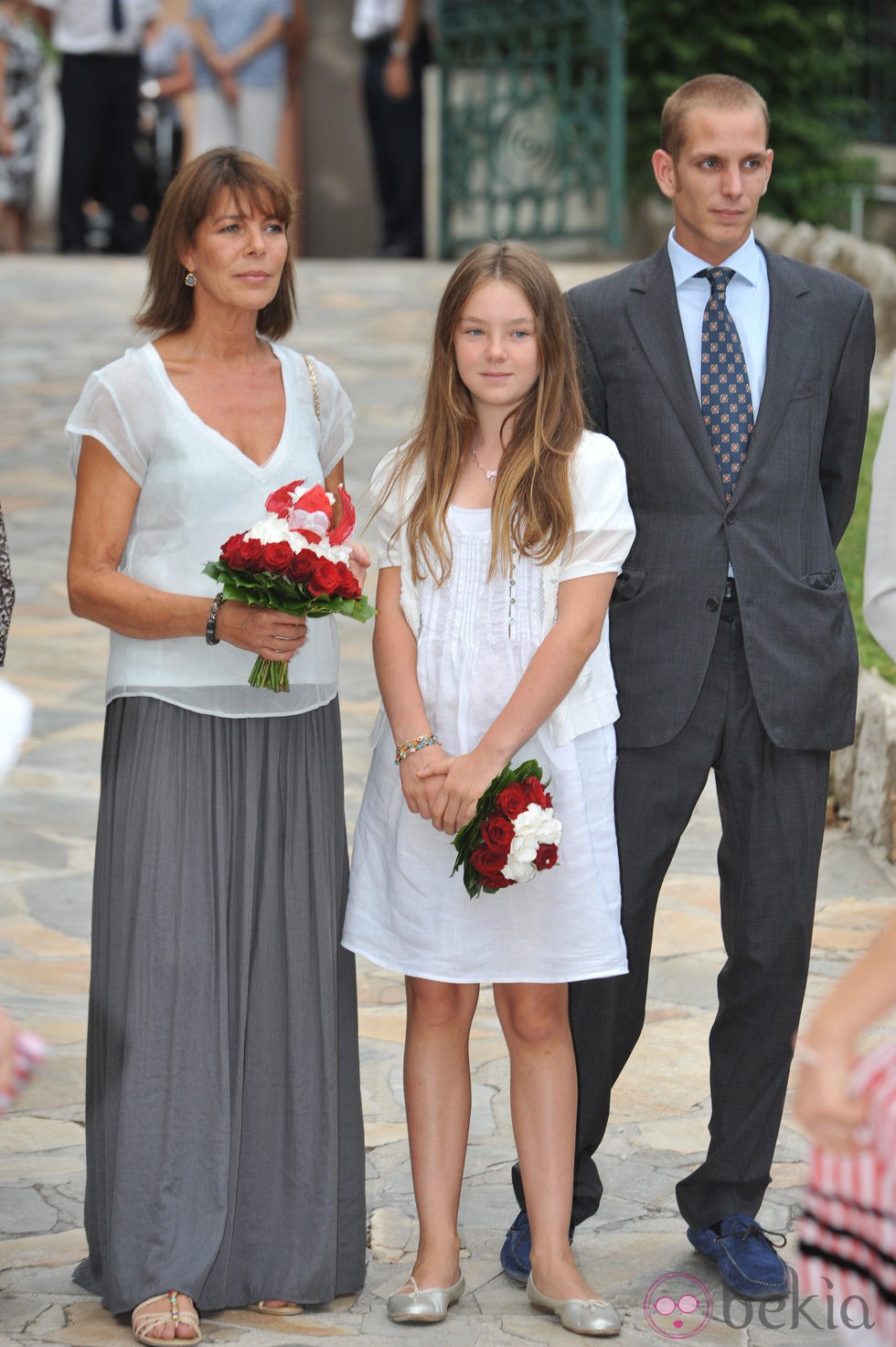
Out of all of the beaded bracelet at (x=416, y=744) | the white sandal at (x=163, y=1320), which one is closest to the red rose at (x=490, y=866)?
the beaded bracelet at (x=416, y=744)

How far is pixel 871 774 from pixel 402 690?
3.20 m

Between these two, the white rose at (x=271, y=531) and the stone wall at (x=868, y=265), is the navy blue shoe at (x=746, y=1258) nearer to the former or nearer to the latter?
the white rose at (x=271, y=531)

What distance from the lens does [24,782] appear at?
7.12 metres

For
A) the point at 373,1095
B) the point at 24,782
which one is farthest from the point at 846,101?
the point at 373,1095

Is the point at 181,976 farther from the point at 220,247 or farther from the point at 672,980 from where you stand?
the point at 672,980

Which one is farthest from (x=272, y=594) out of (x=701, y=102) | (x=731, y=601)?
(x=701, y=102)

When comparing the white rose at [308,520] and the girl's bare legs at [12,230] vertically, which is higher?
the girl's bare legs at [12,230]

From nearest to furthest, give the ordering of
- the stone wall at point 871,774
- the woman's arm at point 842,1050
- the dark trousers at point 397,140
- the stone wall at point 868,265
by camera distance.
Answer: the woman's arm at point 842,1050
the stone wall at point 871,774
the stone wall at point 868,265
the dark trousers at point 397,140

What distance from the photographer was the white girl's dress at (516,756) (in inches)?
144

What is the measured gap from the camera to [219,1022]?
12.2 ft

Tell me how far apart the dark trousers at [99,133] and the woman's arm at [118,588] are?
10818 mm

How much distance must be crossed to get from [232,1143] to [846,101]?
625 inches

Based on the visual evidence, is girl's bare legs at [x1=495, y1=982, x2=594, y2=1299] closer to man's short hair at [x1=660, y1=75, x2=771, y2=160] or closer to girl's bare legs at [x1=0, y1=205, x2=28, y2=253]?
man's short hair at [x1=660, y1=75, x2=771, y2=160]

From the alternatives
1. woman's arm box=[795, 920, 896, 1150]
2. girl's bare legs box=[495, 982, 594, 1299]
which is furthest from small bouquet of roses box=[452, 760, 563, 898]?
woman's arm box=[795, 920, 896, 1150]
